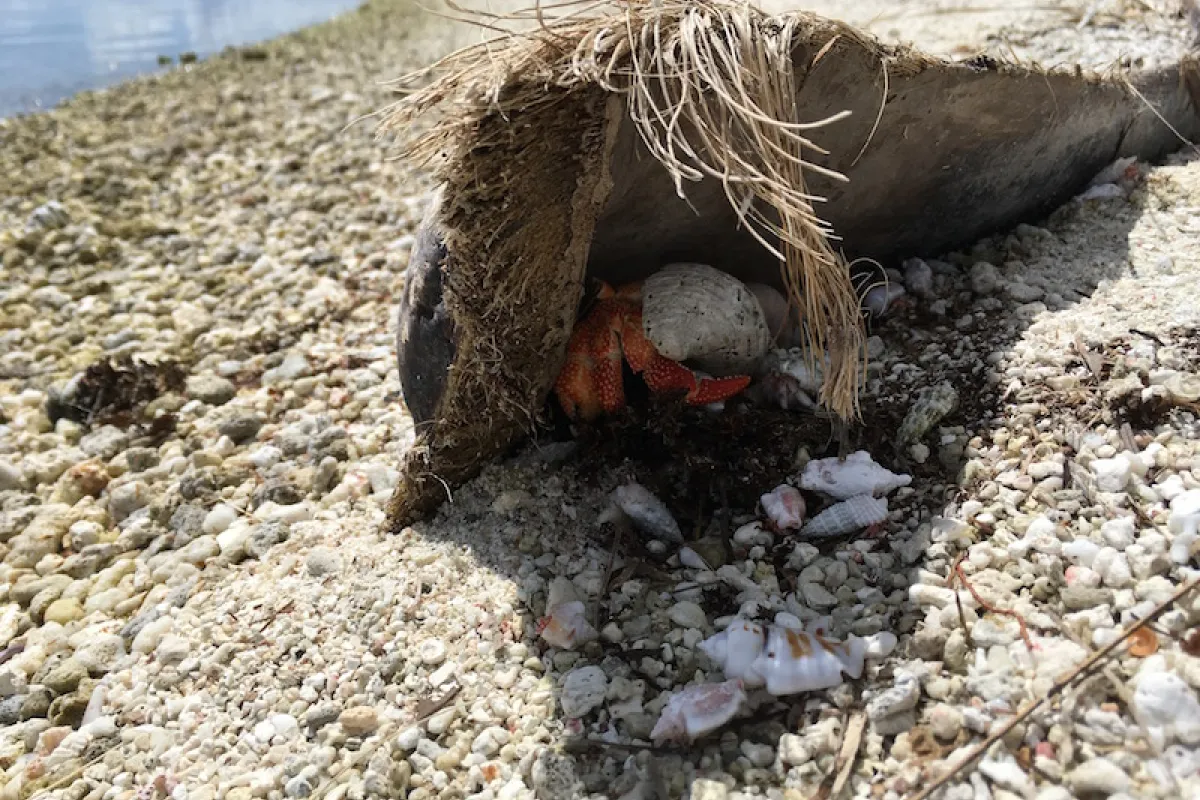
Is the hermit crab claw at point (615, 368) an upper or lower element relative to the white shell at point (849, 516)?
upper

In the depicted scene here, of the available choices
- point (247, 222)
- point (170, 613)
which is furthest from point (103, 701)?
point (247, 222)

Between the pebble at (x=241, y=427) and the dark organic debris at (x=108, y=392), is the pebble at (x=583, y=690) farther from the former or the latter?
the dark organic debris at (x=108, y=392)

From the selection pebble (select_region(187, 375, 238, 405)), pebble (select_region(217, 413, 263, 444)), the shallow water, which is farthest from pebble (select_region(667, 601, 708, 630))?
the shallow water

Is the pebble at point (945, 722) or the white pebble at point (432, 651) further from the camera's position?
the white pebble at point (432, 651)

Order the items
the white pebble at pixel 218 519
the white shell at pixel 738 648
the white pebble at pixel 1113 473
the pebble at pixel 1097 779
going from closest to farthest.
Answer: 1. the pebble at pixel 1097 779
2. the white shell at pixel 738 648
3. the white pebble at pixel 1113 473
4. the white pebble at pixel 218 519

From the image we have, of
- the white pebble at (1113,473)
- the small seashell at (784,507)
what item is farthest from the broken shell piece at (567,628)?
the white pebble at (1113,473)

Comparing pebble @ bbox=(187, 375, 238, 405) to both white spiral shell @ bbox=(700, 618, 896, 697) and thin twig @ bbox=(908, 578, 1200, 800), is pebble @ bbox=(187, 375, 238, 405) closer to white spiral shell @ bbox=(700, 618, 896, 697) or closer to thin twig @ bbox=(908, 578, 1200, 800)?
white spiral shell @ bbox=(700, 618, 896, 697)
